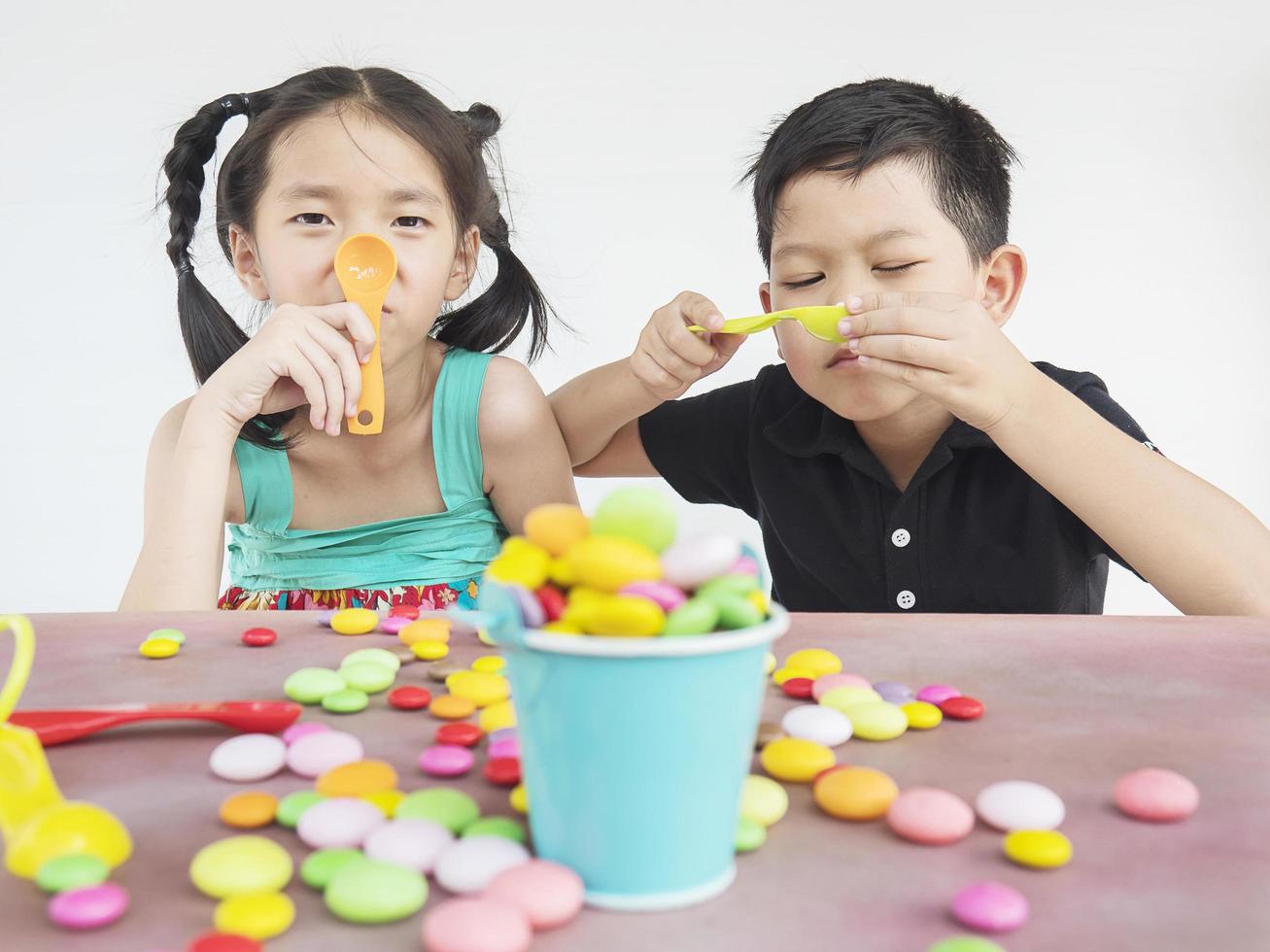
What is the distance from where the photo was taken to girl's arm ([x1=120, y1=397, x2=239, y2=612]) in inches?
38.8

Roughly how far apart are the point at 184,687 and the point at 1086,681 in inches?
18.4

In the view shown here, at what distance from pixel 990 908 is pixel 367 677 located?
0.34 meters

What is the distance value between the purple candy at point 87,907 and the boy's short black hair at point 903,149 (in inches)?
37.1

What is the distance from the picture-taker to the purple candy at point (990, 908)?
33cm

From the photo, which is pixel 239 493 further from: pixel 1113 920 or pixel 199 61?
pixel 199 61

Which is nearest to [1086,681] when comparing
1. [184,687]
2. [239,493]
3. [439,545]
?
[184,687]

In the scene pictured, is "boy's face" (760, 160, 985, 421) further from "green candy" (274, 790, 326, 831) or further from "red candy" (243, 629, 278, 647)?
"green candy" (274, 790, 326, 831)

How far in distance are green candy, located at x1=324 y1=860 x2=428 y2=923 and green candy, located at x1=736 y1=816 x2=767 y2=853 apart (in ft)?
0.35

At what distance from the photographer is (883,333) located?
36.3 inches

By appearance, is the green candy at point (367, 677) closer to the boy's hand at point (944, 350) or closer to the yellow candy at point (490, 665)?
the yellow candy at point (490, 665)

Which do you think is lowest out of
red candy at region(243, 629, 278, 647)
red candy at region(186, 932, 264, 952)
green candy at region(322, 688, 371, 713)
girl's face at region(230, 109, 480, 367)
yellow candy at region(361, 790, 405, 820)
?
red candy at region(243, 629, 278, 647)

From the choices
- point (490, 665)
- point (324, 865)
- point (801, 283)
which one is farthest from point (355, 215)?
point (324, 865)

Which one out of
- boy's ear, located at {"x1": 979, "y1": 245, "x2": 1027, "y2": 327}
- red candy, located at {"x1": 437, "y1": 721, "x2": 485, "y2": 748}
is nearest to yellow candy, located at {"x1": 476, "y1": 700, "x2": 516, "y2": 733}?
red candy, located at {"x1": 437, "y1": 721, "x2": 485, "y2": 748}

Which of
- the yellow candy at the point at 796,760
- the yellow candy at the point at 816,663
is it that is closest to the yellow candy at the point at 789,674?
the yellow candy at the point at 816,663
